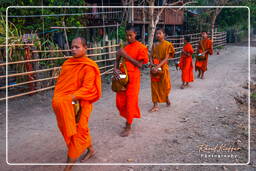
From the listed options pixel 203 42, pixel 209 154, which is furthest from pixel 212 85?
pixel 209 154

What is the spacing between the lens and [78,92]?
2896mm

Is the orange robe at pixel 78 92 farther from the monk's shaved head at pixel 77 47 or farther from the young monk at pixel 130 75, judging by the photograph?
the young monk at pixel 130 75

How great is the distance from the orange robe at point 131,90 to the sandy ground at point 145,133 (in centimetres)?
37

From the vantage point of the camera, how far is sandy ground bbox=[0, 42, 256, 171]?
340 centimetres

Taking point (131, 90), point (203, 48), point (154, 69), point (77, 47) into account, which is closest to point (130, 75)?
point (131, 90)

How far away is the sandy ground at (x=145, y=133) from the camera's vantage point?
3400mm

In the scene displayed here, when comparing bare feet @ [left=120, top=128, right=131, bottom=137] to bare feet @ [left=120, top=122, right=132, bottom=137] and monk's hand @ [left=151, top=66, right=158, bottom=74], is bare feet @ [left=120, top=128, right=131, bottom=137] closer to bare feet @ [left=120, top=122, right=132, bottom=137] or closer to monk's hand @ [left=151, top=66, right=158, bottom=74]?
bare feet @ [left=120, top=122, right=132, bottom=137]

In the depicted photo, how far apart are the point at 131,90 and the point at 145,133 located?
76 centimetres

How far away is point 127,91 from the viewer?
423cm

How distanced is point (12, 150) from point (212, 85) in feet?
21.0

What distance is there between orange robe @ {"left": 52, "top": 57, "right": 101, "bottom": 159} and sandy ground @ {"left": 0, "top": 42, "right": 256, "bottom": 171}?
410mm

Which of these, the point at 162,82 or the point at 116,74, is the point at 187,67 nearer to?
the point at 162,82

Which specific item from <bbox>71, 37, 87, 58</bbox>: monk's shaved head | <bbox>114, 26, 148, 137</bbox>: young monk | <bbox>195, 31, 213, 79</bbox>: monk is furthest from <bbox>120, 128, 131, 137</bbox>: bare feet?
<bbox>195, 31, 213, 79</bbox>: monk

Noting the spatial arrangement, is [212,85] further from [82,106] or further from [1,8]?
[1,8]
